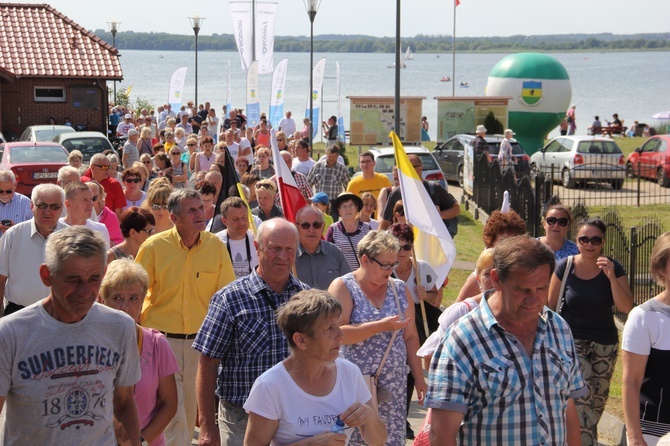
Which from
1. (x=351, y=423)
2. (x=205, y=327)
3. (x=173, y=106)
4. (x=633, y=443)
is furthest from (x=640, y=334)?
(x=173, y=106)

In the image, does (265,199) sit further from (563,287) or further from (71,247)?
(71,247)

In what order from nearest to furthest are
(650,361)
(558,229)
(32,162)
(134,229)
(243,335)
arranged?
(243,335) < (650,361) < (134,229) < (558,229) < (32,162)

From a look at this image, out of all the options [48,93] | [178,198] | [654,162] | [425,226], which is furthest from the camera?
[48,93]

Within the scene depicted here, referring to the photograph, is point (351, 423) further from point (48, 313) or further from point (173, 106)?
point (173, 106)

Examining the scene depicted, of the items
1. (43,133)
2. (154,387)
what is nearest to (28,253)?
(154,387)

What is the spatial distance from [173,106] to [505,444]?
4497 cm

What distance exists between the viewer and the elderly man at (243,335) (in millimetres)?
5410

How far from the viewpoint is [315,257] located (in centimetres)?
801

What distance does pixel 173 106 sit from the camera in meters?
48.1

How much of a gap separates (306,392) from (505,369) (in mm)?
830

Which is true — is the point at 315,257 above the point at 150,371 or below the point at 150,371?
above

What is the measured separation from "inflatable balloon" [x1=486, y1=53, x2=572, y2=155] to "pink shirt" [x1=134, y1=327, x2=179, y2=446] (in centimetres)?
3843

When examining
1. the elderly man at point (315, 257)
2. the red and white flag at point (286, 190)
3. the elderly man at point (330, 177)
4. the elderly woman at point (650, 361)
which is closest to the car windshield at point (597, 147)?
the elderly man at point (330, 177)

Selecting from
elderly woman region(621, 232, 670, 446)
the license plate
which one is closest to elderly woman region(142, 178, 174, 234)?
elderly woman region(621, 232, 670, 446)
